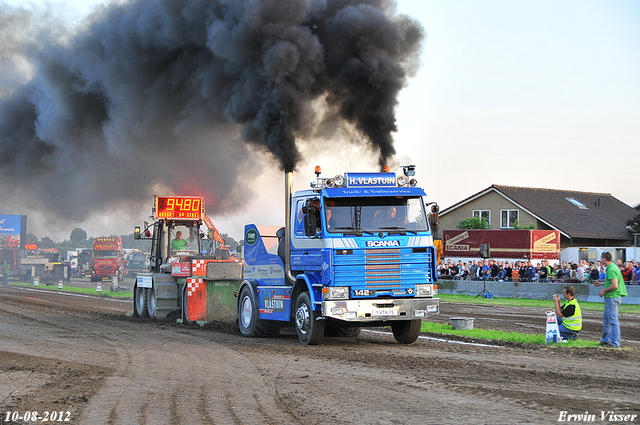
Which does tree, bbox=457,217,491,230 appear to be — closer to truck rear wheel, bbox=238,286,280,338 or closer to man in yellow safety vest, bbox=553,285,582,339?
truck rear wheel, bbox=238,286,280,338

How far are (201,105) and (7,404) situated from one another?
15.1 m

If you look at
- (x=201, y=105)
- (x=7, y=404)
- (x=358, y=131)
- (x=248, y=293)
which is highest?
(x=201, y=105)

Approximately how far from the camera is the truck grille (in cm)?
1130

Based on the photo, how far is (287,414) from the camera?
264 inches

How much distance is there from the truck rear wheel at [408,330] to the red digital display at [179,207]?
8.06 m

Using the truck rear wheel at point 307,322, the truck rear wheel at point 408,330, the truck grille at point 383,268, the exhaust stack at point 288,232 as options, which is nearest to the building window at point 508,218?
the truck rear wheel at point 408,330

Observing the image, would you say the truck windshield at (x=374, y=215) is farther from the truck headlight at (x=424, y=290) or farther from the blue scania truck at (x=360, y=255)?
the truck headlight at (x=424, y=290)

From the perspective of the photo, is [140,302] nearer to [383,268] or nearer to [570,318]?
[383,268]

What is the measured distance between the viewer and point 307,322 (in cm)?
1195

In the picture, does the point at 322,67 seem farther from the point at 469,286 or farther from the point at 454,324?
the point at 469,286

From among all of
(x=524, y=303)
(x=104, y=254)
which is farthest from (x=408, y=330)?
(x=104, y=254)

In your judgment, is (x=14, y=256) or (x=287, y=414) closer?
(x=287, y=414)

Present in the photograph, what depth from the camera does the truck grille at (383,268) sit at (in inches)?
445

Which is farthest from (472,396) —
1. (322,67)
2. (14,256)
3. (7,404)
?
(14,256)
